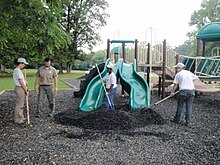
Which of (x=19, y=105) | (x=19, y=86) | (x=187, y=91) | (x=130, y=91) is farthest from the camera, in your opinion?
(x=130, y=91)

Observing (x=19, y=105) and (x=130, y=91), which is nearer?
(x=19, y=105)

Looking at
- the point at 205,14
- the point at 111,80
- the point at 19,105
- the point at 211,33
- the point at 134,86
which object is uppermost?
the point at 205,14

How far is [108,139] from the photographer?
534cm

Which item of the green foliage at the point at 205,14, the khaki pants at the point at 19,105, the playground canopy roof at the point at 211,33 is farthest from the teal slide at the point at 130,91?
the green foliage at the point at 205,14

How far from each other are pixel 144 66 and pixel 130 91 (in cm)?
353

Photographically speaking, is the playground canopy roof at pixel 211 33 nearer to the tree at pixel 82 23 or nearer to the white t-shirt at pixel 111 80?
the white t-shirt at pixel 111 80

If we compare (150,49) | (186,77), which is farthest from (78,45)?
(186,77)

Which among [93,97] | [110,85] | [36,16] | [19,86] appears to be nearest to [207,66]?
[93,97]

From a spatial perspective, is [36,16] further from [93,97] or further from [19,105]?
[93,97]

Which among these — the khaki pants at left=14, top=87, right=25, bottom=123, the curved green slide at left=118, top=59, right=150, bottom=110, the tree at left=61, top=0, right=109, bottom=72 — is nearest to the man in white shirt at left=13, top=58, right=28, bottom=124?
the khaki pants at left=14, top=87, right=25, bottom=123

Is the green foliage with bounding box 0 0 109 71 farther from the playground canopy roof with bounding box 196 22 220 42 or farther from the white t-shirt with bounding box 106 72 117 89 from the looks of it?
the playground canopy roof with bounding box 196 22 220 42

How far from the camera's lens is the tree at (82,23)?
119 ft

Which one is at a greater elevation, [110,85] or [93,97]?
[110,85]

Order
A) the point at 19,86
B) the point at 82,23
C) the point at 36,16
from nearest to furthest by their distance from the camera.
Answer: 1. the point at 36,16
2. the point at 19,86
3. the point at 82,23
